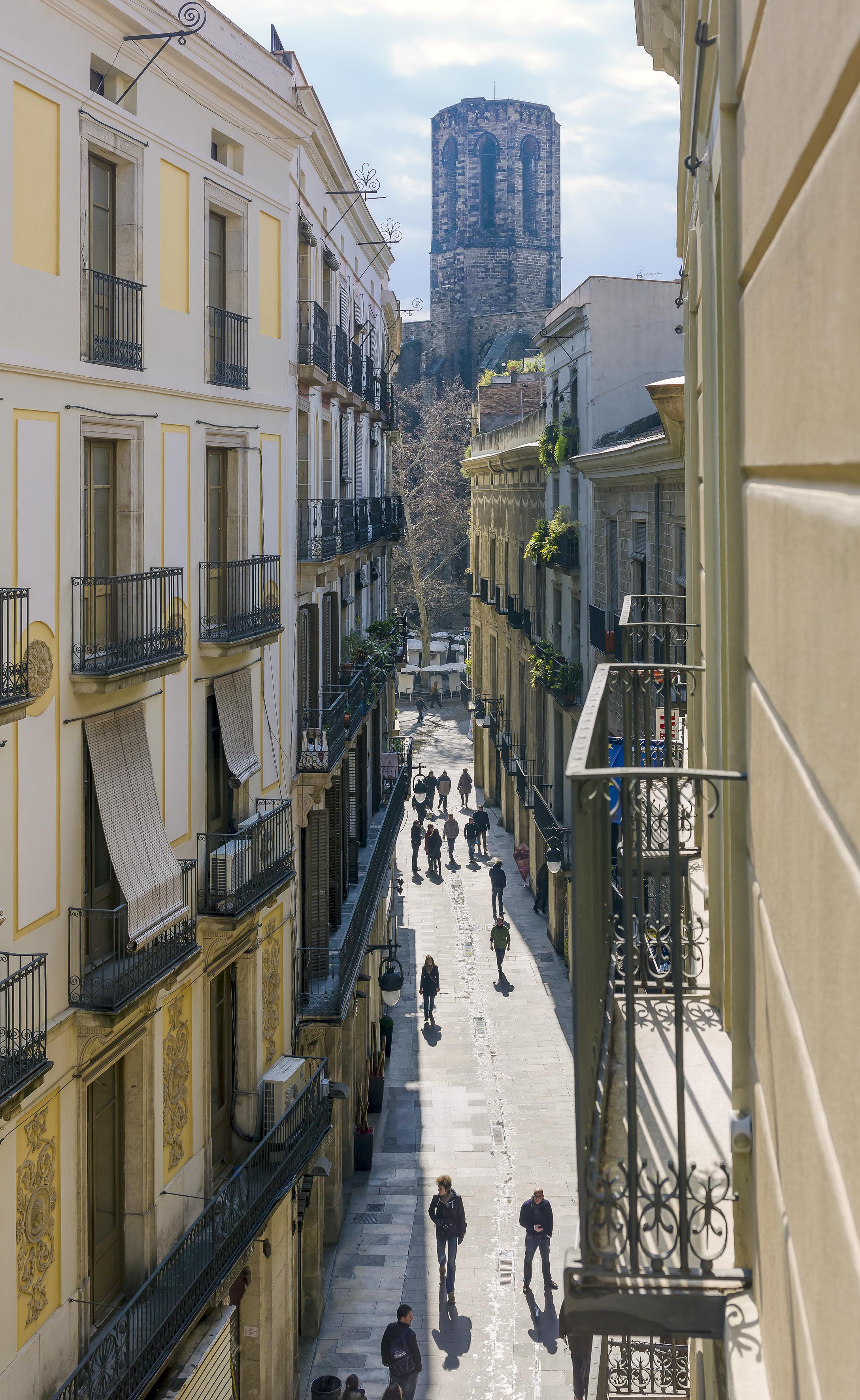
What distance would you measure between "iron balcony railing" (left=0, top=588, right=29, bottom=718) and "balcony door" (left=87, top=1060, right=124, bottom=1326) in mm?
3593

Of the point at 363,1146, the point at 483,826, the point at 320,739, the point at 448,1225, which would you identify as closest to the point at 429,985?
the point at 363,1146

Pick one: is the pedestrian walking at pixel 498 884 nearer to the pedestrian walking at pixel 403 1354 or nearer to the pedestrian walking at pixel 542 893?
the pedestrian walking at pixel 542 893

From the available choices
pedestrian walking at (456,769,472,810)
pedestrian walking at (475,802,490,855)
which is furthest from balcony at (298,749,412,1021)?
pedestrian walking at (456,769,472,810)

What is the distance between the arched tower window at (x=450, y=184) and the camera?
257 feet

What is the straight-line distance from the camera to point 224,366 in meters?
13.4

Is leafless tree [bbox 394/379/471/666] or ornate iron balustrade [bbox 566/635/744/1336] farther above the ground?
leafless tree [bbox 394/379/471/666]

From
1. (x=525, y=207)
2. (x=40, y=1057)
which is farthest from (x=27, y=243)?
(x=525, y=207)

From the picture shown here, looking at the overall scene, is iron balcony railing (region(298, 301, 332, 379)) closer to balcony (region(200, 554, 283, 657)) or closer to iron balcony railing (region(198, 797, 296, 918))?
balcony (region(200, 554, 283, 657))

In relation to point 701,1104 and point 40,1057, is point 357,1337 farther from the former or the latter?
point 701,1104

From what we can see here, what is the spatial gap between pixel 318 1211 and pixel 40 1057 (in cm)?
885

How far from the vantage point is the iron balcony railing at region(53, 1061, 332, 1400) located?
969 centimetres

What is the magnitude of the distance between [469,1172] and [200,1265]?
24.7 ft

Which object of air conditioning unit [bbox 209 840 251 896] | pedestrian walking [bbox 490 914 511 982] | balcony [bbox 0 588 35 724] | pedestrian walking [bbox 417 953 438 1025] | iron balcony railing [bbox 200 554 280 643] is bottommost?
pedestrian walking [bbox 417 953 438 1025]

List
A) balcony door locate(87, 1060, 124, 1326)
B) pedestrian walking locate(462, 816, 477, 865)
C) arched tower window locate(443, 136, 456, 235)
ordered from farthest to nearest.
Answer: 1. arched tower window locate(443, 136, 456, 235)
2. pedestrian walking locate(462, 816, 477, 865)
3. balcony door locate(87, 1060, 124, 1326)
